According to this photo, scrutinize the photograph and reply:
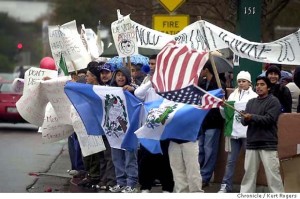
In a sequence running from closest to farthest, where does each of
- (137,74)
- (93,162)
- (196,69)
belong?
1. (196,69)
2. (137,74)
3. (93,162)

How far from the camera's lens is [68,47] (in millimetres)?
15016

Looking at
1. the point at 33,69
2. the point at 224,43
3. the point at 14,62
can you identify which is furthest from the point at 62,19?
the point at 224,43

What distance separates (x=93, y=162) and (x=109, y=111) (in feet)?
4.30

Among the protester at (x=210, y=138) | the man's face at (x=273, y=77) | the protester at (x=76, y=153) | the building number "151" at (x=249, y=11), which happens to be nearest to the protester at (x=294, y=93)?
the protester at (x=210, y=138)

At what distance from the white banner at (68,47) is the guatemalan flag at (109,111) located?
1.71 m

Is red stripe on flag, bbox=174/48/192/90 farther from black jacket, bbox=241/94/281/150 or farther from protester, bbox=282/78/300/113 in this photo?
protester, bbox=282/78/300/113

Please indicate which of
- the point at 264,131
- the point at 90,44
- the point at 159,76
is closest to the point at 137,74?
the point at 159,76

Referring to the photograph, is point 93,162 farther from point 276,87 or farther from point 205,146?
point 276,87

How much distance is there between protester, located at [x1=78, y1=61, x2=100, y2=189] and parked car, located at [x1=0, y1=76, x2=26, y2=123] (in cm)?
1256

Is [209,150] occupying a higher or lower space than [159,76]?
lower

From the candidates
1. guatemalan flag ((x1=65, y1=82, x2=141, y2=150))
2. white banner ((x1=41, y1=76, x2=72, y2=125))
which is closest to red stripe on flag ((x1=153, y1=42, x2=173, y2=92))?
guatemalan flag ((x1=65, y1=82, x2=141, y2=150))

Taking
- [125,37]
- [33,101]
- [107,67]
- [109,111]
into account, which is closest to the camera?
[109,111]

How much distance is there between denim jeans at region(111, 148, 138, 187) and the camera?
12734mm

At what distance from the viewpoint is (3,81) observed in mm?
27391
